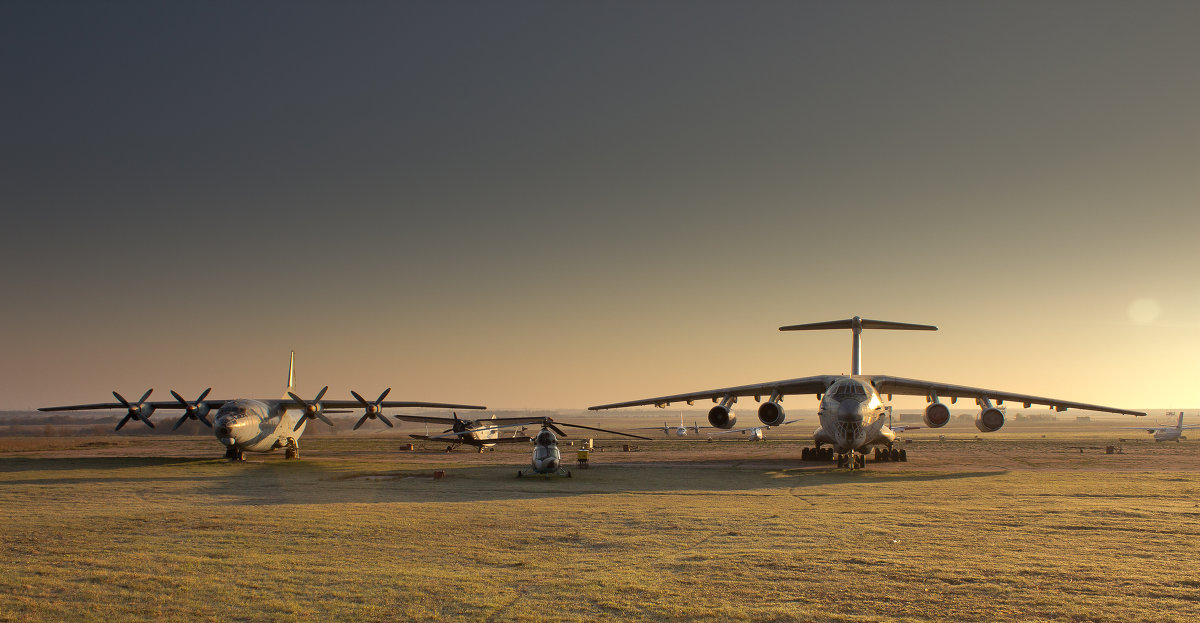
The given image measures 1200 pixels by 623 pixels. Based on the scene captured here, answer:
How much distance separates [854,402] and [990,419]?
692 cm

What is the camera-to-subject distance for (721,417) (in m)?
29.7

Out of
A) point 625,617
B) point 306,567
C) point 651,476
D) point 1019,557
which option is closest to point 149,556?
point 306,567

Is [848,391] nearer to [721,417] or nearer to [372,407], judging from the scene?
[721,417]

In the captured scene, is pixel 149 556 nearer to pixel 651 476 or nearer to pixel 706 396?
pixel 651 476

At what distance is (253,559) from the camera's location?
9.62 m

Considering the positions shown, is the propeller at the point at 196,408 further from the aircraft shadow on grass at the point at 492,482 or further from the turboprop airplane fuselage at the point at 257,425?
the aircraft shadow on grass at the point at 492,482

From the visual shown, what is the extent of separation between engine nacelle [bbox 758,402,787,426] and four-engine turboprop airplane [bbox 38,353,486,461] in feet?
57.8

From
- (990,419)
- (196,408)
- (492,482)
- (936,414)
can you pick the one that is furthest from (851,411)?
(196,408)

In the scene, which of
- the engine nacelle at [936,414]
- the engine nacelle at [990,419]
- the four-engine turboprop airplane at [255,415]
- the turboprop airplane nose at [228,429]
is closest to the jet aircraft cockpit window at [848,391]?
the engine nacelle at [936,414]

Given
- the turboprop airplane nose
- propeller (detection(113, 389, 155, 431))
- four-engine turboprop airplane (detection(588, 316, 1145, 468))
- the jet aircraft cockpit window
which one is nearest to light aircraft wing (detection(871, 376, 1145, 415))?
four-engine turboprop airplane (detection(588, 316, 1145, 468))

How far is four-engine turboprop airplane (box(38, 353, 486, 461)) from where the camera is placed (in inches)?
1257

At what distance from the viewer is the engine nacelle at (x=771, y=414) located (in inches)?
1102

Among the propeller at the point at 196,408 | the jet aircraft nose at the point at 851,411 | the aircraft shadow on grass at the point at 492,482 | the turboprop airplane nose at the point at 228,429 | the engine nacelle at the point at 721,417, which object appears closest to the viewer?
the aircraft shadow on grass at the point at 492,482

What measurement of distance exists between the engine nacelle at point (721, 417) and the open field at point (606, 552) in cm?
913
